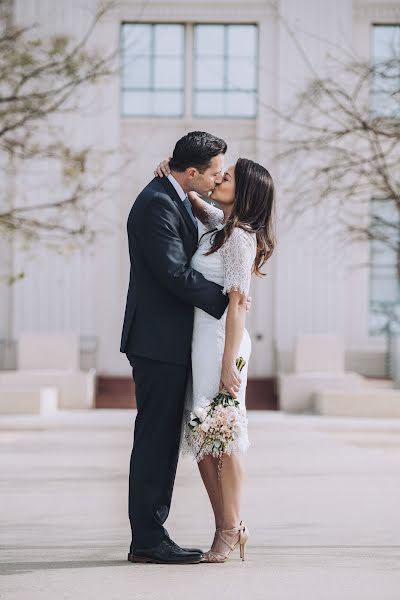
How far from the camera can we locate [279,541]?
708 centimetres

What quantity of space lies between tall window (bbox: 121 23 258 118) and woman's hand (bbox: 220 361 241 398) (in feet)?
55.3

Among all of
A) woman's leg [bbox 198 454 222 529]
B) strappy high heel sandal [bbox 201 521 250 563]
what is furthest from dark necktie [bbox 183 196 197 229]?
strappy high heel sandal [bbox 201 521 250 563]

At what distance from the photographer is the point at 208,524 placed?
771 centimetres

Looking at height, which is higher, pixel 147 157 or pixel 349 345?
pixel 147 157

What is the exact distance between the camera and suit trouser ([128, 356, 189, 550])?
6223 millimetres

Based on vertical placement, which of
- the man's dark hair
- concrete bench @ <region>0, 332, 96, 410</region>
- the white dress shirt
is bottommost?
concrete bench @ <region>0, 332, 96, 410</region>

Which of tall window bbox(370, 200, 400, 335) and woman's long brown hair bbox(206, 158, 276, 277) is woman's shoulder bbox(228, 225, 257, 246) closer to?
woman's long brown hair bbox(206, 158, 276, 277)

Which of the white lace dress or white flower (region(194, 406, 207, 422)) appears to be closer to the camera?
white flower (region(194, 406, 207, 422))

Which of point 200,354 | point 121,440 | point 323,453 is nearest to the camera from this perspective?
point 200,354

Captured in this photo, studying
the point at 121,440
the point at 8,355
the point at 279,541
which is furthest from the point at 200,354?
the point at 8,355

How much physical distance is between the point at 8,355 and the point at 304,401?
5.26m

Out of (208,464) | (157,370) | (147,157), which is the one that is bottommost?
(208,464)

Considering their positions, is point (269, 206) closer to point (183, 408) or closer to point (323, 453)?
point (183, 408)

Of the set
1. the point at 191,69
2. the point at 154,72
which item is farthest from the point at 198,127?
the point at 154,72
